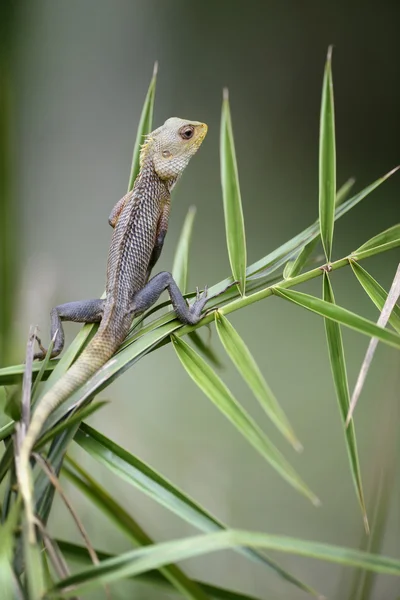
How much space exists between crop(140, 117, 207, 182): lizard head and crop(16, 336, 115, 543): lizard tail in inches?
21.0

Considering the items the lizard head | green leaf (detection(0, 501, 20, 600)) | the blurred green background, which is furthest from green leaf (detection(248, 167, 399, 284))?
the blurred green background

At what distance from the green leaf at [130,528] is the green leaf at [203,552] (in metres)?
0.09

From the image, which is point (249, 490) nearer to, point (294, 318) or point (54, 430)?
point (294, 318)

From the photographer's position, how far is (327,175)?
1.00m

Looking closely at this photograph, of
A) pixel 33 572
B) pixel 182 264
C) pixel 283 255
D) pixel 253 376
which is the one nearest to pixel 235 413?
pixel 253 376

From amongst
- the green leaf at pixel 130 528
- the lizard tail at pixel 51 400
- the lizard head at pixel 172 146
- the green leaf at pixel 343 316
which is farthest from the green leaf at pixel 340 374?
the lizard head at pixel 172 146

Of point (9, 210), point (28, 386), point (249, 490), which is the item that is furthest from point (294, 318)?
point (28, 386)

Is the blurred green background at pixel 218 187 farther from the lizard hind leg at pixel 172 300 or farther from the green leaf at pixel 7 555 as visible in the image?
the green leaf at pixel 7 555

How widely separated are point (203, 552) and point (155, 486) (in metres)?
0.17

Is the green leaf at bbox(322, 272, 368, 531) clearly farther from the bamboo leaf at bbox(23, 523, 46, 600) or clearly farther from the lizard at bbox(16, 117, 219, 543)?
the bamboo leaf at bbox(23, 523, 46, 600)

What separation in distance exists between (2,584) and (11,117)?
2.13m

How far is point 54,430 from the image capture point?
0.71 m

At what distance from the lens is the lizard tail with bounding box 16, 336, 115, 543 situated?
0.59 metres

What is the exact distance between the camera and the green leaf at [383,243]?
91cm
